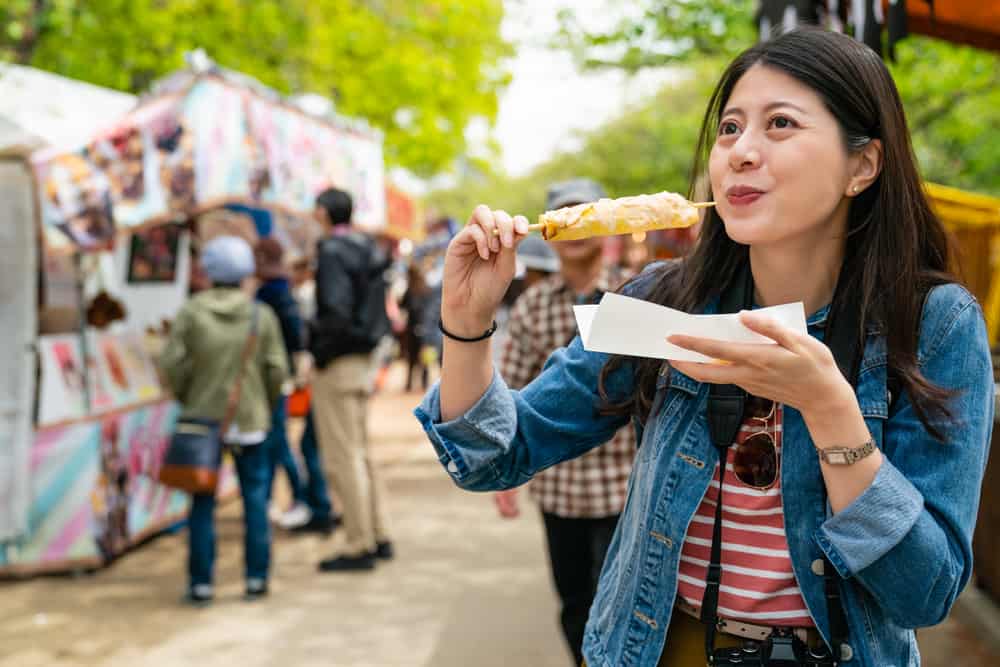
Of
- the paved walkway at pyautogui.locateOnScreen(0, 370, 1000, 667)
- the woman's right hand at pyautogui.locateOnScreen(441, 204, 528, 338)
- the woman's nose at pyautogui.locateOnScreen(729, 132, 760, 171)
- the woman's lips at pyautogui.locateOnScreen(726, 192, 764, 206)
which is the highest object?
the woman's nose at pyautogui.locateOnScreen(729, 132, 760, 171)

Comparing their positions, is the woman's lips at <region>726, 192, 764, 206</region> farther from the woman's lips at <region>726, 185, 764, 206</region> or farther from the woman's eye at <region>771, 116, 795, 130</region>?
the woman's eye at <region>771, 116, 795, 130</region>

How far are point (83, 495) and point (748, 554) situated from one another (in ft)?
18.4

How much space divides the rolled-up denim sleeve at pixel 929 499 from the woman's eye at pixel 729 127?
43 cm

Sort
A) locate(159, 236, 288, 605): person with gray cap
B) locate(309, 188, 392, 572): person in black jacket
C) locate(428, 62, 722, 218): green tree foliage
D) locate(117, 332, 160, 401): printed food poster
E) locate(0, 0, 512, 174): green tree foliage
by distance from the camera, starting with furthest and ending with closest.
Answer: locate(428, 62, 722, 218): green tree foliage
locate(0, 0, 512, 174): green tree foliage
locate(117, 332, 160, 401): printed food poster
locate(309, 188, 392, 572): person in black jacket
locate(159, 236, 288, 605): person with gray cap

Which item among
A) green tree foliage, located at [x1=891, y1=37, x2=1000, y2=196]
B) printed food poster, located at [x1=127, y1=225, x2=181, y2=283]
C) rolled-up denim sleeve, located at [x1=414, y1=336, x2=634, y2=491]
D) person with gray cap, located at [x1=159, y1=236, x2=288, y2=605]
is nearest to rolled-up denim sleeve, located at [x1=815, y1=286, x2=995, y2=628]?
rolled-up denim sleeve, located at [x1=414, y1=336, x2=634, y2=491]

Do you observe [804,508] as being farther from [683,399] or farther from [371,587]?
[371,587]

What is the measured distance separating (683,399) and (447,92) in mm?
16382

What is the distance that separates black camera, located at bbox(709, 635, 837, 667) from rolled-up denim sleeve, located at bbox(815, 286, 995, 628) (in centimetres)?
15

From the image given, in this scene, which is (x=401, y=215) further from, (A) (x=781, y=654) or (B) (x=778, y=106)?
(A) (x=781, y=654)

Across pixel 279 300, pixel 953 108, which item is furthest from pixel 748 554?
pixel 953 108

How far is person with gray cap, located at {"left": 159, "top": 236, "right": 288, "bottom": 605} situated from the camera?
19.8ft

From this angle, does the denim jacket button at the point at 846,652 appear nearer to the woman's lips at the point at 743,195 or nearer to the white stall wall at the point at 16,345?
the woman's lips at the point at 743,195

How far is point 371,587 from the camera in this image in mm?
6375

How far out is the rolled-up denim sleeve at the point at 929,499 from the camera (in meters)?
1.49
